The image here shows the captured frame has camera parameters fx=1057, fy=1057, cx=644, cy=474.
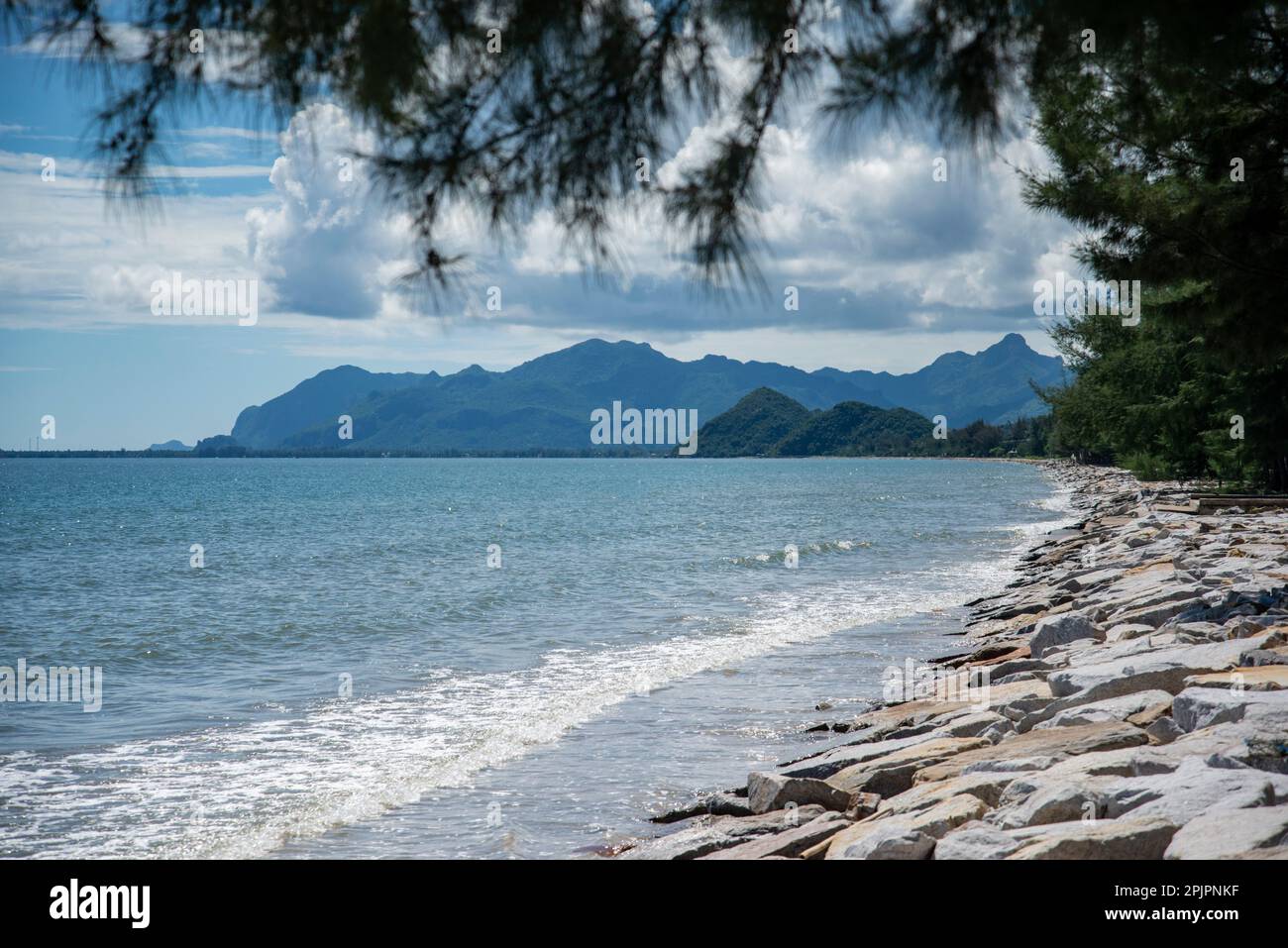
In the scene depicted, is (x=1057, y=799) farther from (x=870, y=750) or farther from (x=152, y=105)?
(x=152, y=105)

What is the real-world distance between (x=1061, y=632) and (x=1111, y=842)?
8.63 metres

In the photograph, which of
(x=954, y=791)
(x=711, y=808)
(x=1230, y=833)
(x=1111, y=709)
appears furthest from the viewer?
(x=711, y=808)

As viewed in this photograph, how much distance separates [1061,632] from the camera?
13.2 m

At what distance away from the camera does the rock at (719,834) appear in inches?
280

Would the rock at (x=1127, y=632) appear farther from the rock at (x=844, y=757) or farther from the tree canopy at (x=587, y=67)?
the tree canopy at (x=587, y=67)

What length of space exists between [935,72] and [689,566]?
27.7 m

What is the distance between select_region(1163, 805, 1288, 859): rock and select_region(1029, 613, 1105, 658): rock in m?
8.27

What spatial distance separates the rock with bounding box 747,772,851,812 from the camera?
7848mm

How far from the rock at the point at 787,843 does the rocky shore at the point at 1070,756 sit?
0.04 ft

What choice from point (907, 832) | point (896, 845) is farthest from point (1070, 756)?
point (896, 845)

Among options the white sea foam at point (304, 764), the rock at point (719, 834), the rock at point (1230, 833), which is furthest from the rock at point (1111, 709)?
the white sea foam at point (304, 764)

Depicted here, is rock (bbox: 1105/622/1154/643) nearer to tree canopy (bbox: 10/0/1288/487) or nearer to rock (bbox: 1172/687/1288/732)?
rock (bbox: 1172/687/1288/732)

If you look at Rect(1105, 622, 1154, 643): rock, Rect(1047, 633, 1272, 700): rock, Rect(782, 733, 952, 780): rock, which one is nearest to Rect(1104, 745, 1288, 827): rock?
Rect(1047, 633, 1272, 700): rock

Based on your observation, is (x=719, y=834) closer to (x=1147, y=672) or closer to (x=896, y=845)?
(x=896, y=845)
